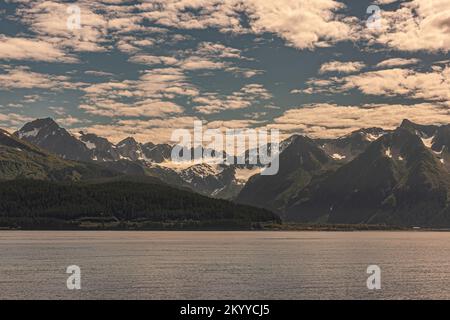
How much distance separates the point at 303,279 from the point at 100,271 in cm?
5127

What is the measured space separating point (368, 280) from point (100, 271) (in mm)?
65289

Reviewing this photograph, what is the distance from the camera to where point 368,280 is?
137 meters
